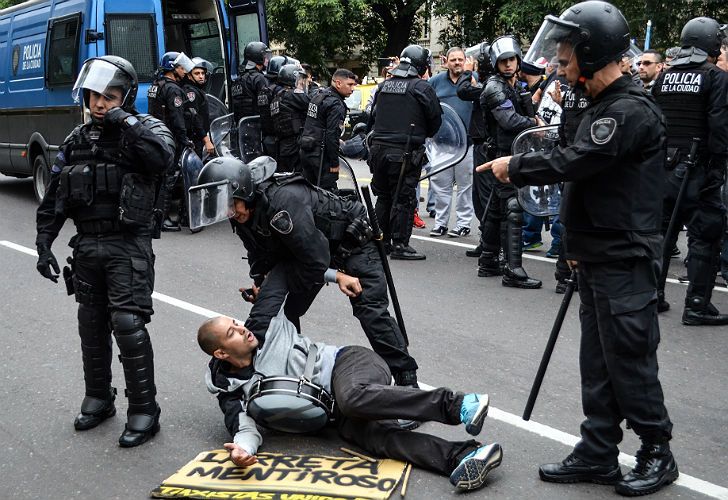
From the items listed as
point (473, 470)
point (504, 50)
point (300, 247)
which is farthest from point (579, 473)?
point (504, 50)

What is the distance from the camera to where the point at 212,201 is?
4289 mm

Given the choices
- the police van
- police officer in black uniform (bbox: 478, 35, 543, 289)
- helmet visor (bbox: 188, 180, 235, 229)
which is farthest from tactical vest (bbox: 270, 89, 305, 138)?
helmet visor (bbox: 188, 180, 235, 229)

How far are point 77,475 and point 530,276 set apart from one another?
484 cm

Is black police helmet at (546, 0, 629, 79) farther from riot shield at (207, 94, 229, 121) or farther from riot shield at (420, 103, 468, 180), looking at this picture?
riot shield at (207, 94, 229, 121)

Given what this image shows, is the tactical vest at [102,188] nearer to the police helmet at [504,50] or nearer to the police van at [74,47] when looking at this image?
the police helmet at [504,50]

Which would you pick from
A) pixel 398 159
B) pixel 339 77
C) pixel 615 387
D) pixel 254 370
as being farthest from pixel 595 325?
pixel 339 77

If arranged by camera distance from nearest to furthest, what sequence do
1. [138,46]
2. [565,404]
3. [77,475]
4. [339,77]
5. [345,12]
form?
[77,475], [565,404], [339,77], [138,46], [345,12]

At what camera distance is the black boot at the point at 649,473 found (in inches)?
148

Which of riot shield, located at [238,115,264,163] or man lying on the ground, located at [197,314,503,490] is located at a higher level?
riot shield, located at [238,115,264,163]

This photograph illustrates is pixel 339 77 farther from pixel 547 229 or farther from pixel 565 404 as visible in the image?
pixel 565 404

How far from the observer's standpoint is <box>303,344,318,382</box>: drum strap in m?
4.30

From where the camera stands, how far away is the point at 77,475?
414 centimetres

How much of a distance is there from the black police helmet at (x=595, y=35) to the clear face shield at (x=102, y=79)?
2.14 m

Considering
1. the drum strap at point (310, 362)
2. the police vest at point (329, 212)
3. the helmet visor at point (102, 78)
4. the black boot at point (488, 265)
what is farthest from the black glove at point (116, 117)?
the black boot at point (488, 265)
